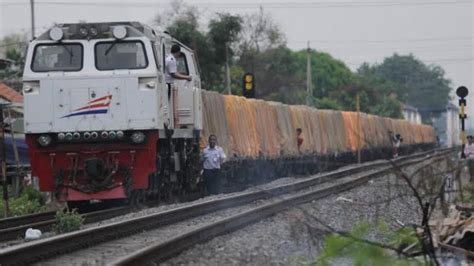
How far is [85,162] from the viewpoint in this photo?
1449cm

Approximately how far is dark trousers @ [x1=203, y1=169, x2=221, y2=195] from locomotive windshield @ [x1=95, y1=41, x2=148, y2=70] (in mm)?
5012

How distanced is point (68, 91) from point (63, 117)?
0.45 meters

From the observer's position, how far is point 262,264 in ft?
26.0

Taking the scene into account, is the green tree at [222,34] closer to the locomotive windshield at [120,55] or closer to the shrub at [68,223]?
the locomotive windshield at [120,55]

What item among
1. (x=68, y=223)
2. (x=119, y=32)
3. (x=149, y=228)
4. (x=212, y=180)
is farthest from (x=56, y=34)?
(x=212, y=180)

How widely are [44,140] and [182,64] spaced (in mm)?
3695

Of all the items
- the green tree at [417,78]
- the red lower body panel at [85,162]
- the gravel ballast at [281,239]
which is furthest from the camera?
the green tree at [417,78]

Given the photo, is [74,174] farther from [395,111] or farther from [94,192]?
[395,111]

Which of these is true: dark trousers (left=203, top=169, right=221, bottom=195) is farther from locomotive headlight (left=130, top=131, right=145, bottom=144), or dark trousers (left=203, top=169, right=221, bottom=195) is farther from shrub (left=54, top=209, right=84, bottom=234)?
shrub (left=54, top=209, right=84, bottom=234)

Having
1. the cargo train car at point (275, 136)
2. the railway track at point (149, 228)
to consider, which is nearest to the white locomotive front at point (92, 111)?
the railway track at point (149, 228)

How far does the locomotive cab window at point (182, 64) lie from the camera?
16.9m

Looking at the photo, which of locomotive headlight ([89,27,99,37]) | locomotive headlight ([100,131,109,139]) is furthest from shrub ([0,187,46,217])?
locomotive headlight ([89,27,99,37])

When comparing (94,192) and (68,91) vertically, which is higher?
(68,91)

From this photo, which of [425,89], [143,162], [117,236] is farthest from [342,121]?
[425,89]
